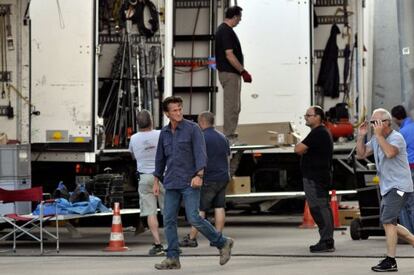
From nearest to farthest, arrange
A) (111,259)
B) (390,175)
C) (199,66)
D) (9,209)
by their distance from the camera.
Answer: (390,175), (111,259), (9,209), (199,66)

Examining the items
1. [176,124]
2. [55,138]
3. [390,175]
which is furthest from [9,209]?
[390,175]

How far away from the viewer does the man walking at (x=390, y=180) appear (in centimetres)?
1367

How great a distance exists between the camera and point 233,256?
1580cm

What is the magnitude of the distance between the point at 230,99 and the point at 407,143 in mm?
3900

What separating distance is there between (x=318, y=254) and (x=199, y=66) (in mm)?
6027

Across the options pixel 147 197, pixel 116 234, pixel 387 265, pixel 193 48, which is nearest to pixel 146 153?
pixel 147 197

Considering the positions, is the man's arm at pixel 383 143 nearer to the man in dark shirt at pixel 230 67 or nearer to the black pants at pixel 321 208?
the black pants at pixel 321 208

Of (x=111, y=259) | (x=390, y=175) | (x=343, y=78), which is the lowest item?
(x=111, y=259)

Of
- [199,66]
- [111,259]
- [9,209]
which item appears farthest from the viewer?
[199,66]

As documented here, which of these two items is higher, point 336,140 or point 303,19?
point 303,19

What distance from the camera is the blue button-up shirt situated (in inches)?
558

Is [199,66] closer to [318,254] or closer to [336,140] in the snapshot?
[336,140]

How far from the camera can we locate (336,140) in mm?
22219

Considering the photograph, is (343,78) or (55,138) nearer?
(55,138)
